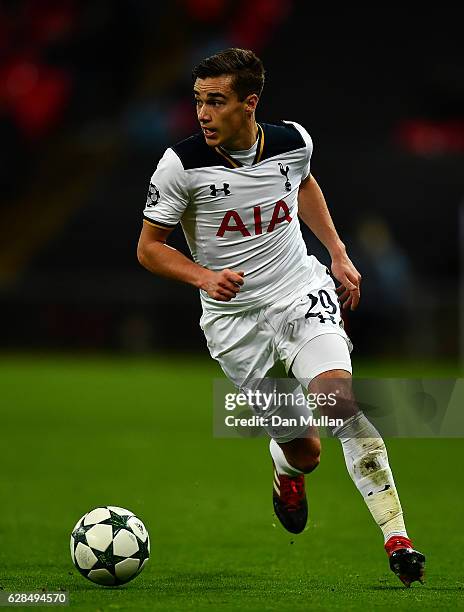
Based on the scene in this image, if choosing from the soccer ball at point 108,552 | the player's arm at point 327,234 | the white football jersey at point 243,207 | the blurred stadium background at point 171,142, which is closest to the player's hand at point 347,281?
the player's arm at point 327,234

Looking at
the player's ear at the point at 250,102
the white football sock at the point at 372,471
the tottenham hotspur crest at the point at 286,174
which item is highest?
the player's ear at the point at 250,102

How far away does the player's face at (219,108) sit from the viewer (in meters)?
5.55

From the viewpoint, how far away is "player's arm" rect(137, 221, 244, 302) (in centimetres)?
516

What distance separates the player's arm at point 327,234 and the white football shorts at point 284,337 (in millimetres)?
101

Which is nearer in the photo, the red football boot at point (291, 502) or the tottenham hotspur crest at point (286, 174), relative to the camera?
the tottenham hotspur crest at point (286, 174)

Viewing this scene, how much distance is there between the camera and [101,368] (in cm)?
1781

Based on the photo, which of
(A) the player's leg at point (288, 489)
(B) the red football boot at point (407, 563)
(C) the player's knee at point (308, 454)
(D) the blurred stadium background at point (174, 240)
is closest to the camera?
(B) the red football boot at point (407, 563)

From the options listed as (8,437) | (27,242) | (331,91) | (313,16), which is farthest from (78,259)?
(8,437)

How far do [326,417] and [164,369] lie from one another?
1237 cm

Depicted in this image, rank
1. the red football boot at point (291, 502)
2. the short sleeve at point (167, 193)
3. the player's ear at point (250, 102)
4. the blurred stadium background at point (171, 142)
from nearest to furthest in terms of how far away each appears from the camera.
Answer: the short sleeve at point (167, 193) → the player's ear at point (250, 102) → the red football boot at point (291, 502) → the blurred stadium background at point (171, 142)

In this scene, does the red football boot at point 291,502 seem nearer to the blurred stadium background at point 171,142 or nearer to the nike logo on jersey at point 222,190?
the nike logo on jersey at point 222,190

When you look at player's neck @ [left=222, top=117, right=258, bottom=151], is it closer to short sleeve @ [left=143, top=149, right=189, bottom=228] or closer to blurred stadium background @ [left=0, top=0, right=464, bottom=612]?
short sleeve @ [left=143, top=149, right=189, bottom=228]

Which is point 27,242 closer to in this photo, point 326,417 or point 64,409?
point 64,409

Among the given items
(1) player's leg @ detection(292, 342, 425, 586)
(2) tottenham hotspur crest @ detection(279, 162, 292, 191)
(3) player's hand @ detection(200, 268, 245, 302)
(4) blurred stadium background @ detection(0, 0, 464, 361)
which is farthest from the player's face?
(4) blurred stadium background @ detection(0, 0, 464, 361)
